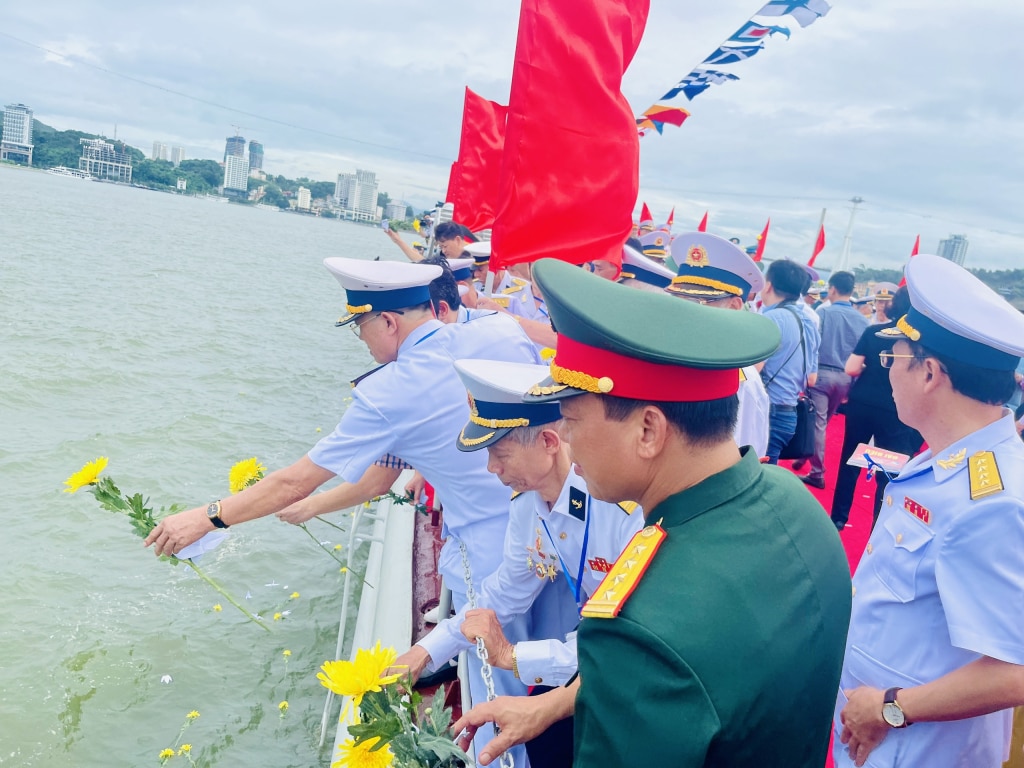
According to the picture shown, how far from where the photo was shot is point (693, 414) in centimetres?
121

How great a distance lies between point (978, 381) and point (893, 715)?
0.93 meters

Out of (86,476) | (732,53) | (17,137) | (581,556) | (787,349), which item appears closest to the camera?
(581,556)

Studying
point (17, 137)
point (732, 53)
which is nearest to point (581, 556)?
point (732, 53)

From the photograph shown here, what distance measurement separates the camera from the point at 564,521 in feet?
7.05

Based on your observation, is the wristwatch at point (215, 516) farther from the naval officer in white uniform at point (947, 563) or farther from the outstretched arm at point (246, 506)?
the naval officer in white uniform at point (947, 563)

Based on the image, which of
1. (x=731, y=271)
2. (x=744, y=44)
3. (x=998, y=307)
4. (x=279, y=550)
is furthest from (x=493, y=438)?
(x=279, y=550)

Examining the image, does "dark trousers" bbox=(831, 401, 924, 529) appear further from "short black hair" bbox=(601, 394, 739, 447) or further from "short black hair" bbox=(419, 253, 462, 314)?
"short black hair" bbox=(601, 394, 739, 447)

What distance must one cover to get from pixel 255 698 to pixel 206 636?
2.96 feet

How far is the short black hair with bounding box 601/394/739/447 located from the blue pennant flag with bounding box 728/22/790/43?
492cm

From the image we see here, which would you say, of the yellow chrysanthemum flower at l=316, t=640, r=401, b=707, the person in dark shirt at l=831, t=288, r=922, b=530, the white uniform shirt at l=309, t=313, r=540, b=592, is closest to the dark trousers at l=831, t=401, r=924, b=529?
the person in dark shirt at l=831, t=288, r=922, b=530

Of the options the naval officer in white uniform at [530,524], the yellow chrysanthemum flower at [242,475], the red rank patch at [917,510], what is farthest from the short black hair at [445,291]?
the red rank patch at [917,510]

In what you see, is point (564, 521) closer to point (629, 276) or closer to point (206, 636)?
point (629, 276)

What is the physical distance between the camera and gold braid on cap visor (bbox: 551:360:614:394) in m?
1.20

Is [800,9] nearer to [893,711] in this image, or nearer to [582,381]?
[893,711]
